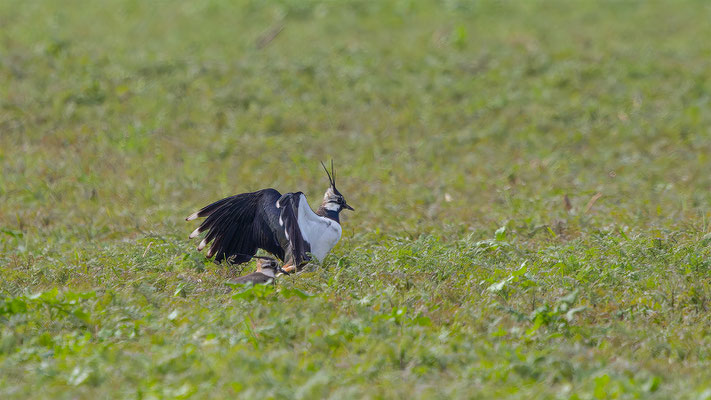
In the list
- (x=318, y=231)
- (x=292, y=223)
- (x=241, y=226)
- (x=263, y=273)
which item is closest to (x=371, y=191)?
(x=318, y=231)

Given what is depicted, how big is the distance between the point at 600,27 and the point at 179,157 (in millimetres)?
10144

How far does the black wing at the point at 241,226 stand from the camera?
7.60 m

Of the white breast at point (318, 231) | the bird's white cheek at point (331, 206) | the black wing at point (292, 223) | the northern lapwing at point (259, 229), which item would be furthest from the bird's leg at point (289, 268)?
the bird's white cheek at point (331, 206)

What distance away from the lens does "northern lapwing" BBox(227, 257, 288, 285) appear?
7.07 meters

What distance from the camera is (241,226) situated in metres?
7.70

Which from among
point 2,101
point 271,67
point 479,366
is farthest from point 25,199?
point 479,366

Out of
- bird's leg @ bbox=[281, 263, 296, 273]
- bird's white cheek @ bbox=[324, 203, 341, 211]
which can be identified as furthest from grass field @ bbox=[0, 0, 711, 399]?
bird's white cheek @ bbox=[324, 203, 341, 211]

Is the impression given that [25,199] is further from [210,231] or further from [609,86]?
[609,86]

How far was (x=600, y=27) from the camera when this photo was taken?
18531 mm

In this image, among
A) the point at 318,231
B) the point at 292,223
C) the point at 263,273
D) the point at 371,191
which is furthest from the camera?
the point at 371,191

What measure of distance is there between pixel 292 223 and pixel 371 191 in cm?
409

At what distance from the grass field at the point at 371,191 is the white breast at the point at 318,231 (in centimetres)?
25

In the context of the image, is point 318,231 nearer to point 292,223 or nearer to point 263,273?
point 292,223

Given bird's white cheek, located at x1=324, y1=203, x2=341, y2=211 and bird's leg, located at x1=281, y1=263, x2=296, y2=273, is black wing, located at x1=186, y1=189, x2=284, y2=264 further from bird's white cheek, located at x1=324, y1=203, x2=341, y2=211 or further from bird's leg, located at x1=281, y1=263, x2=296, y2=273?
bird's white cheek, located at x1=324, y1=203, x2=341, y2=211
